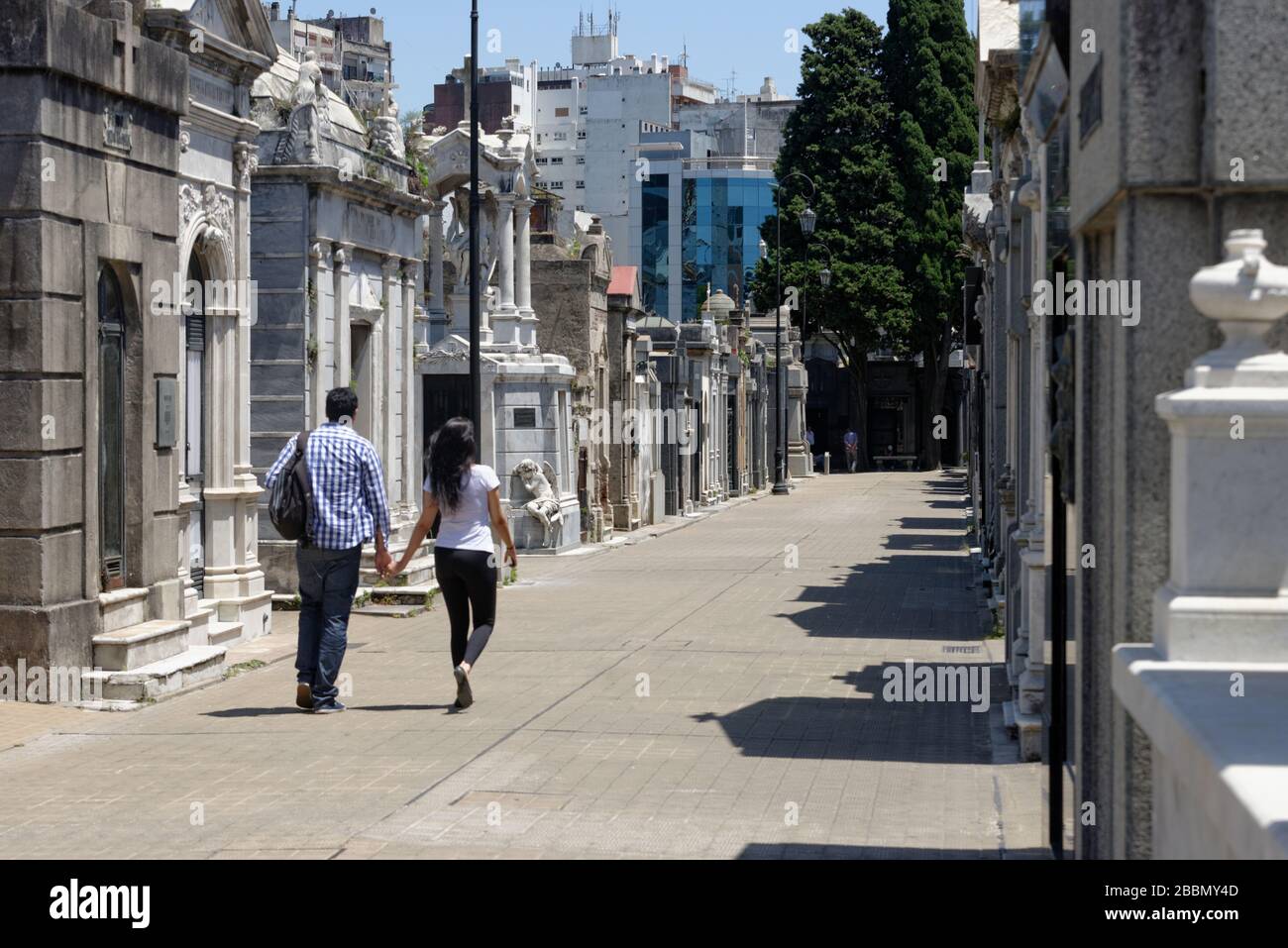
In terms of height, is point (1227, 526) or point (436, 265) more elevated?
point (436, 265)

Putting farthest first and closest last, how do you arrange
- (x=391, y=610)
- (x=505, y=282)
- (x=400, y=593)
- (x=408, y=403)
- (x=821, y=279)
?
(x=821, y=279) → (x=505, y=282) → (x=408, y=403) → (x=400, y=593) → (x=391, y=610)

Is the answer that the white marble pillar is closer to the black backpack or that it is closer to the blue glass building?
the black backpack

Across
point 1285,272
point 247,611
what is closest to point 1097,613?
point 1285,272

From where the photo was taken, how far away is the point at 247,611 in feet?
46.4

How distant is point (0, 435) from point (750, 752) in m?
4.78

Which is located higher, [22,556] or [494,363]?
[494,363]

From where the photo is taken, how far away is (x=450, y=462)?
35.5ft

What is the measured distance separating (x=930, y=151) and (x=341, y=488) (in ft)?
165

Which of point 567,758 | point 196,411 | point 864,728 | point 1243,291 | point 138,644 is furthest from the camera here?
point 196,411

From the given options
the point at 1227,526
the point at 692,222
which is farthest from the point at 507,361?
the point at 692,222

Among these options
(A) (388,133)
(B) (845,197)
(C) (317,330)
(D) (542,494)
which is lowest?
(D) (542,494)

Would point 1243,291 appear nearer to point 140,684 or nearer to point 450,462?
point 450,462

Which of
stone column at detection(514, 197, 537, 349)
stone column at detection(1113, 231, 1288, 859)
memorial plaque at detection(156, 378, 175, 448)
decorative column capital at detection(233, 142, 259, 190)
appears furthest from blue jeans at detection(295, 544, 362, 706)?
stone column at detection(514, 197, 537, 349)
